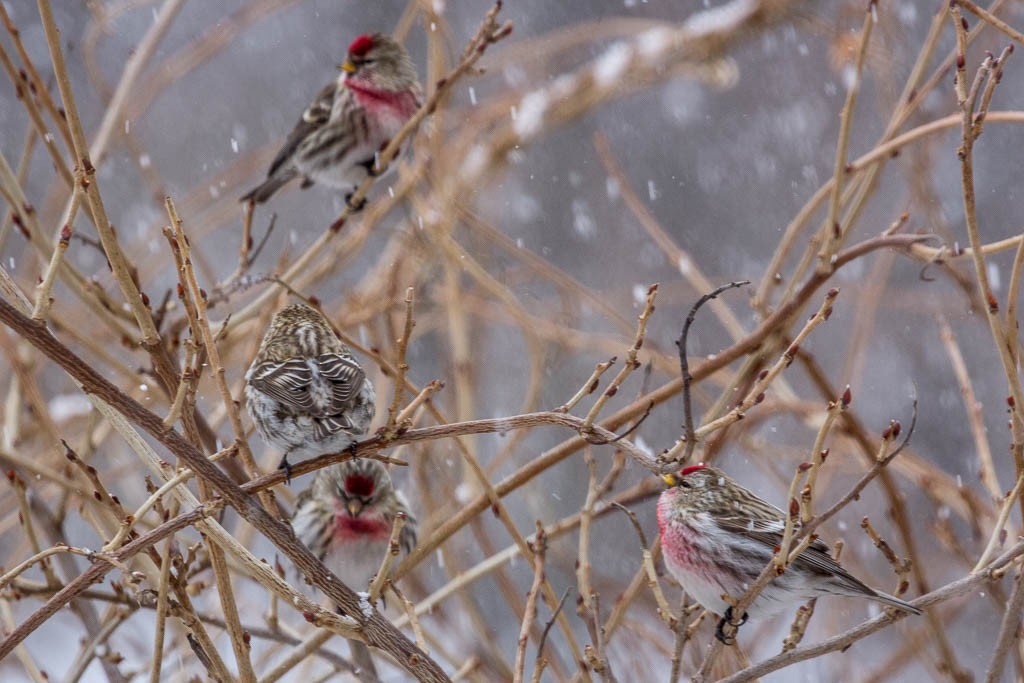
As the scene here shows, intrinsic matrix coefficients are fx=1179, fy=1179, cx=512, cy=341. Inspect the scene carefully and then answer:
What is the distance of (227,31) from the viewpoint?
533 cm

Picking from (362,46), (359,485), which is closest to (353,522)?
(359,485)

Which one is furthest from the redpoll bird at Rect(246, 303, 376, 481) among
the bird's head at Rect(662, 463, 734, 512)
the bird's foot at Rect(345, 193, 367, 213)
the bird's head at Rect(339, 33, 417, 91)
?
the bird's head at Rect(339, 33, 417, 91)

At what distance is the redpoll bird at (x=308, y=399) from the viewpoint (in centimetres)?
289

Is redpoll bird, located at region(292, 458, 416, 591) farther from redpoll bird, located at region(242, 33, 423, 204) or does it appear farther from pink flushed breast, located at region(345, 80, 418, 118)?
pink flushed breast, located at region(345, 80, 418, 118)

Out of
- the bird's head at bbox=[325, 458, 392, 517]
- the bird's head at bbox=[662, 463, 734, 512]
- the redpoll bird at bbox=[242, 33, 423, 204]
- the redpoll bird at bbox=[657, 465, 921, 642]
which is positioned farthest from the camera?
the redpoll bird at bbox=[242, 33, 423, 204]

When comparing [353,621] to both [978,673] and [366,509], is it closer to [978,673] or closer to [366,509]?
[366,509]

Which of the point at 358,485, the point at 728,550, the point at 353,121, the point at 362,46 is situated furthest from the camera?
the point at 362,46

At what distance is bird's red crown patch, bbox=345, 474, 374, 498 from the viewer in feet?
12.6

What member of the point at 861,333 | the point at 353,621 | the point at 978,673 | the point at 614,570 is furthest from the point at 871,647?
the point at 353,621

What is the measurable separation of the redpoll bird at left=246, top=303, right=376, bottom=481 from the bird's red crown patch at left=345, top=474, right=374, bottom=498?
793 millimetres

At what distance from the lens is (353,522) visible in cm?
391

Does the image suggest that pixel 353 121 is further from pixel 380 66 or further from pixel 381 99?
pixel 380 66

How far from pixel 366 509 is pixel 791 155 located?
7500 mm

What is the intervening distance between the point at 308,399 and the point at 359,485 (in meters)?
1.02
